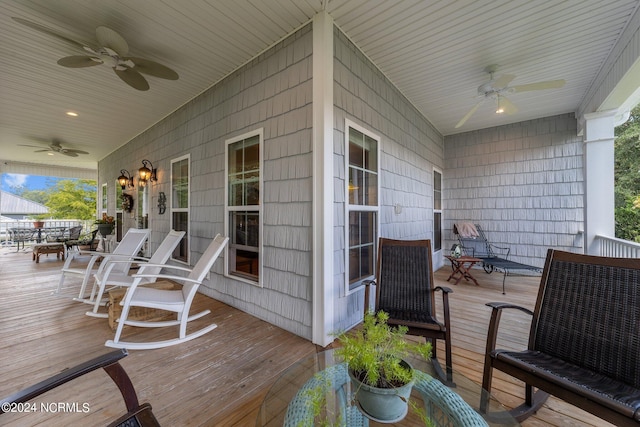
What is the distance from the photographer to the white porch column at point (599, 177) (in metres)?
3.74

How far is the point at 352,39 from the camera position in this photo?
2.87 m

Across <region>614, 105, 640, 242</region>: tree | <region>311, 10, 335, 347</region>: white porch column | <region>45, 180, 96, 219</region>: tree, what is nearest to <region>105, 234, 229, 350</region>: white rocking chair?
<region>311, 10, 335, 347</region>: white porch column

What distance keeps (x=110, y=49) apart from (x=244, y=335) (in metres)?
3.31

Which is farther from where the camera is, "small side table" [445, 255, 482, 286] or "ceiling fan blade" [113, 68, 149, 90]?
"small side table" [445, 255, 482, 286]

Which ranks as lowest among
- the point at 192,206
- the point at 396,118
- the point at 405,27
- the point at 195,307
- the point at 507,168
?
the point at 195,307

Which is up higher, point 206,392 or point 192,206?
point 192,206

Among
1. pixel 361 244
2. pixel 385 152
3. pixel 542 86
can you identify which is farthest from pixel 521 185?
pixel 361 244

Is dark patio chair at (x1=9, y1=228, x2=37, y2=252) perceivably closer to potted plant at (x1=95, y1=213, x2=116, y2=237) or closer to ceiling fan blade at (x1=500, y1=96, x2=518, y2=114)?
potted plant at (x1=95, y1=213, x2=116, y2=237)

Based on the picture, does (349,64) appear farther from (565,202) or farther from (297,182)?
(565,202)

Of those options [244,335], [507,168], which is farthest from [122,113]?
[507,168]

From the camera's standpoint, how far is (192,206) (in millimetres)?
4301

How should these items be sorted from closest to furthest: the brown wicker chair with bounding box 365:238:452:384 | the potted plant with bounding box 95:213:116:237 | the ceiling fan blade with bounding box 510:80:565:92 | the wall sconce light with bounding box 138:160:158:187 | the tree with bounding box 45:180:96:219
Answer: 1. the brown wicker chair with bounding box 365:238:452:384
2. the ceiling fan blade with bounding box 510:80:565:92
3. the wall sconce light with bounding box 138:160:158:187
4. the potted plant with bounding box 95:213:116:237
5. the tree with bounding box 45:180:96:219

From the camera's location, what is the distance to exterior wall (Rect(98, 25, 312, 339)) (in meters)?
2.61

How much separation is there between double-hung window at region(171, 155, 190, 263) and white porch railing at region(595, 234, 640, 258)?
246 inches
